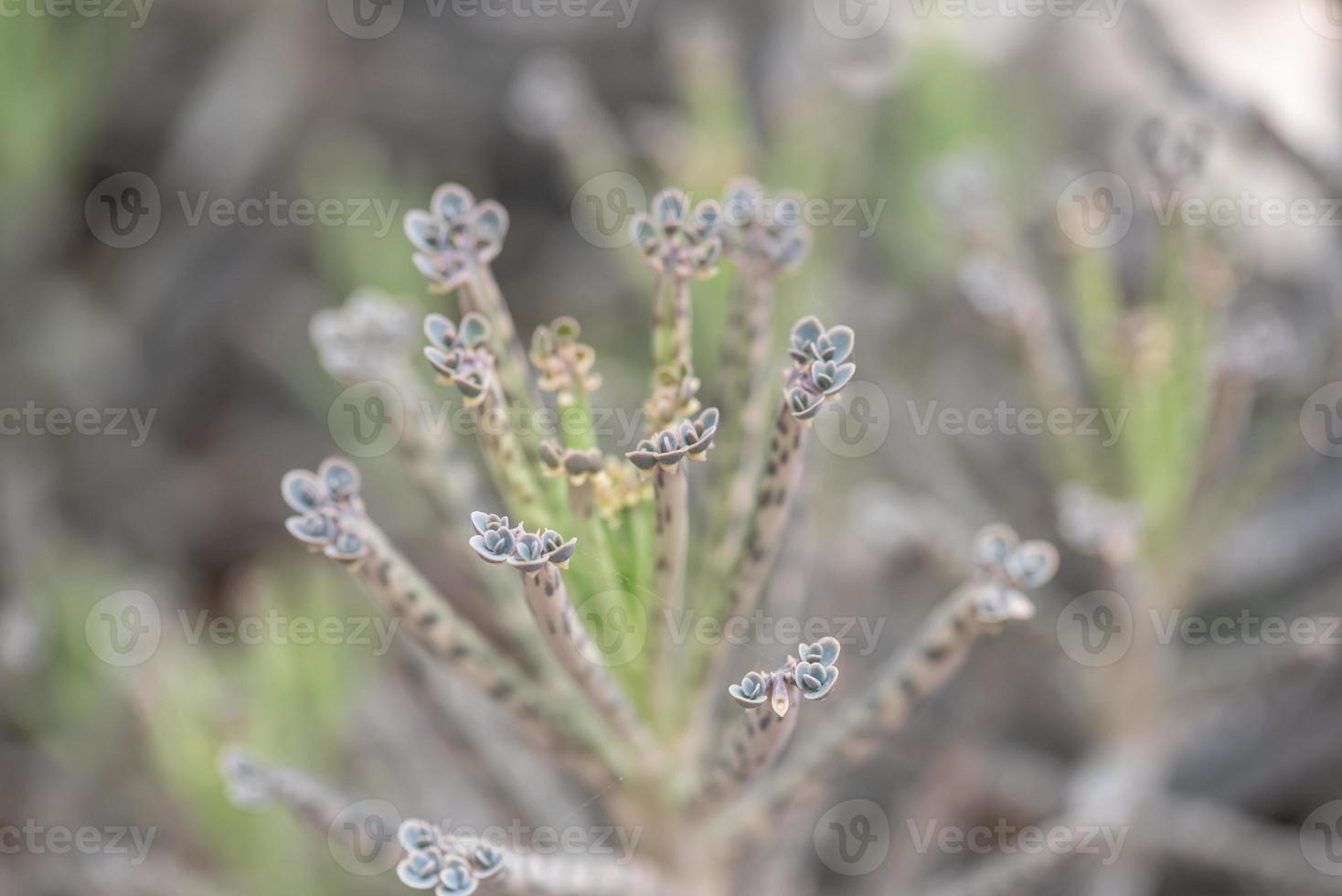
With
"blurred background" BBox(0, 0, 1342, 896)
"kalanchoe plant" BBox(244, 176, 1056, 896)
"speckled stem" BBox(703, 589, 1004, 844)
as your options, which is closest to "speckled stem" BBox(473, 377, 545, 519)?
"kalanchoe plant" BBox(244, 176, 1056, 896)

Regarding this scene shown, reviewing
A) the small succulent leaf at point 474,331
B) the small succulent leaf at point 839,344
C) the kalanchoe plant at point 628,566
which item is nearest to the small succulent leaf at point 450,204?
the kalanchoe plant at point 628,566

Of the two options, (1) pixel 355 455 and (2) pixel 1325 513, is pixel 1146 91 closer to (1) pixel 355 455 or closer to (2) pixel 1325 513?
(2) pixel 1325 513

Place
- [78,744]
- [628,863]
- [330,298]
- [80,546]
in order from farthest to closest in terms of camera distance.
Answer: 1. [330,298]
2. [80,546]
3. [78,744]
4. [628,863]

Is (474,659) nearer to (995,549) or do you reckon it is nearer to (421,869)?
(421,869)

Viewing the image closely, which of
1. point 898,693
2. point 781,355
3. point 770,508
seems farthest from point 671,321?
point 781,355

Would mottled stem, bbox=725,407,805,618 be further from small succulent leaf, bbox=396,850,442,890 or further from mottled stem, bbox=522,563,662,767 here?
small succulent leaf, bbox=396,850,442,890

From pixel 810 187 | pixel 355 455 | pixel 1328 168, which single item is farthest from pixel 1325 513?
pixel 355 455
